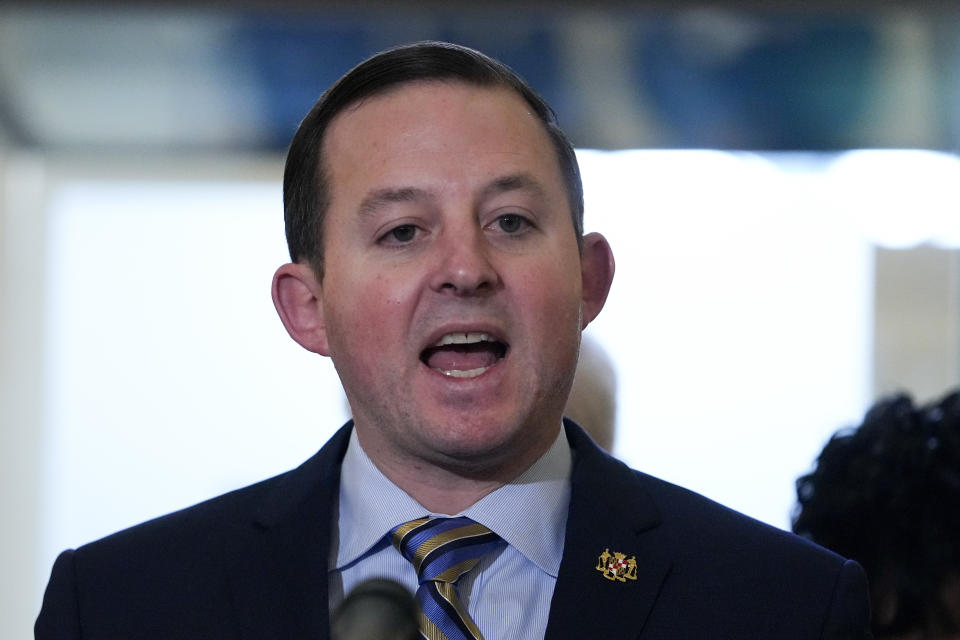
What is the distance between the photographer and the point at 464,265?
4.94 ft

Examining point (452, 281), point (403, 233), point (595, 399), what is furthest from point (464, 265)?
point (595, 399)

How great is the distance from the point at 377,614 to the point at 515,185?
0.67 m

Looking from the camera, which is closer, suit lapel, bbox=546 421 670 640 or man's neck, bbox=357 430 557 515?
suit lapel, bbox=546 421 670 640

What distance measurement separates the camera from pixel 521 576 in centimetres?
161

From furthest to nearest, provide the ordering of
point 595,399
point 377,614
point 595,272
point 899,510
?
1. point 595,399
2. point 899,510
3. point 595,272
4. point 377,614

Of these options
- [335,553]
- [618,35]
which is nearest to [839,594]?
[335,553]

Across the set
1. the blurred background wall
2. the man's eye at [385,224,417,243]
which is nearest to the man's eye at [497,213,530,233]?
the man's eye at [385,224,417,243]

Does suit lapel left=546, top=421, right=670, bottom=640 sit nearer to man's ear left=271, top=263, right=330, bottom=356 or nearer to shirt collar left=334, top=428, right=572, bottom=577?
shirt collar left=334, top=428, right=572, bottom=577

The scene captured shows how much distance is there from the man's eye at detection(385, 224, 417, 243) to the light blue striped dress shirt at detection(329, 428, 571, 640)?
0.30 metres

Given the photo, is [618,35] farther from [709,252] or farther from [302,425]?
[302,425]

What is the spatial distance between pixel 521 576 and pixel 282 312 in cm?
49

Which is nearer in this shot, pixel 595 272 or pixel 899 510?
pixel 595 272

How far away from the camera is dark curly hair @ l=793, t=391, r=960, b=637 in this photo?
78.9 inches

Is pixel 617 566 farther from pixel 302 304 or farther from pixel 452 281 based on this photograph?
pixel 302 304
